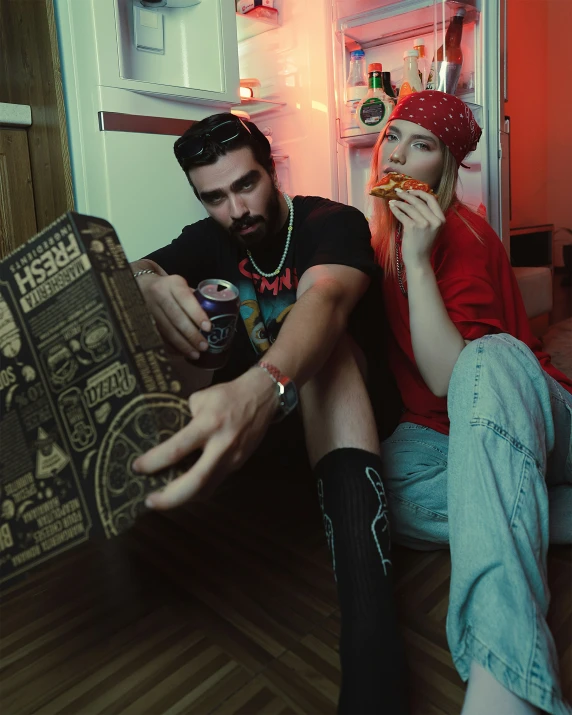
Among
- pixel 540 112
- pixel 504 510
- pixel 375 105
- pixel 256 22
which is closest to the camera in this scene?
pixel 504 510

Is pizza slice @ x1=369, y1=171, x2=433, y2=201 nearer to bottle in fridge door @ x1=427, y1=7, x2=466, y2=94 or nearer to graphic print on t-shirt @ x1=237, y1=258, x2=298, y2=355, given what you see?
graphic print on t-shirt @ x1=237, y1=258, x2=298, y2=355

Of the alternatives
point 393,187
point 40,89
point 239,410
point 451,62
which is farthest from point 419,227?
point 40,89

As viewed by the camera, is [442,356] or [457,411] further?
[442,356]

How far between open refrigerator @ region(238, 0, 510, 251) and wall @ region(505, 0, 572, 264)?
1598mm

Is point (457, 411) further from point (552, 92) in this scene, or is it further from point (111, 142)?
point (552, 92)

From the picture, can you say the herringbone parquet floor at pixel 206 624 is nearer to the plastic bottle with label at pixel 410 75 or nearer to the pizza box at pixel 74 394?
the pizza box at pixel 74 394

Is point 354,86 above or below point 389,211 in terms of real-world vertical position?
above

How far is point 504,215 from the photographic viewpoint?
202 cm

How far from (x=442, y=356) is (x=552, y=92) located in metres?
3.51

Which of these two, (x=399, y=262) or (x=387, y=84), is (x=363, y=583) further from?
(x=387, y=84)

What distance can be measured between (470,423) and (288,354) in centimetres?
26

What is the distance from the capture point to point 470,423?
0.80 meters

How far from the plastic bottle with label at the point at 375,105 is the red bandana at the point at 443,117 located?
835 mm

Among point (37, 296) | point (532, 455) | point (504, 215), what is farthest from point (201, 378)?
point (504, 215)
